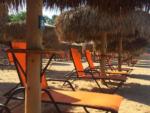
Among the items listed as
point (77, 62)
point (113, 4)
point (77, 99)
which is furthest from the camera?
point (77, 62)

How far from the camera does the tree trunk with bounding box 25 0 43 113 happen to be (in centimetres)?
409

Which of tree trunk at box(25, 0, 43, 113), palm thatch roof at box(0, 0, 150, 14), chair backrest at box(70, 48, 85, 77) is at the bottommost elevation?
chair backrest at box(70, 48, 85, 77)

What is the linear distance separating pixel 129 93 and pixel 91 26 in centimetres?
213

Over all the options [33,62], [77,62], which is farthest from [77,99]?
[77,62]

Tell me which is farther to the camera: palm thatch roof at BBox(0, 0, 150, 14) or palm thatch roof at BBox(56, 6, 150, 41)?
palm thatch roof at BBox(56, 6, 150, 41)

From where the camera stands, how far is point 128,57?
86.2ft

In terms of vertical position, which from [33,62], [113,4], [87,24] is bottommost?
[33,62]

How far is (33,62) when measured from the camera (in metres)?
4.08

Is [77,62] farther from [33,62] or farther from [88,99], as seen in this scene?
[33,62]

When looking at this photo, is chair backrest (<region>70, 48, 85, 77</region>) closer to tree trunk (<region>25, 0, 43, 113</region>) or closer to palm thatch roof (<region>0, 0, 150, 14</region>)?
palm thatch roof (<region>0, 0, 150, 14</region>)

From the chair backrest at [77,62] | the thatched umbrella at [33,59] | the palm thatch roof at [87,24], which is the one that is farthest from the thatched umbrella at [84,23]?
the thatched umbrella at [33,59]

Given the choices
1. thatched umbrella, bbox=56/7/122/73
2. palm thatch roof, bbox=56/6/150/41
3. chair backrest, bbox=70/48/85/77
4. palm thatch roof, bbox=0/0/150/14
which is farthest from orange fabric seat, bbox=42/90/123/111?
thatched umbrella, bbox=56/7/122/73

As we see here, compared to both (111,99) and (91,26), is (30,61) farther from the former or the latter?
(91,26)

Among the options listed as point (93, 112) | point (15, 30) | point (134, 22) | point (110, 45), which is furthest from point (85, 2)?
point (15, 30)
